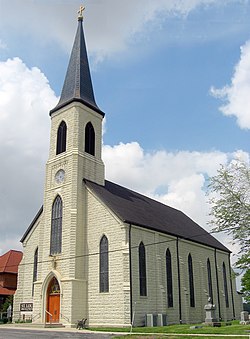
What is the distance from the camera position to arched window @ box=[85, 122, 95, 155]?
125 feet

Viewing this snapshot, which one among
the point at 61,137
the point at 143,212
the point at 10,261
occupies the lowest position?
the point at 10,261

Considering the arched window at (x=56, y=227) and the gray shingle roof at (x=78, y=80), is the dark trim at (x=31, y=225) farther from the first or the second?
the gray shingle roof at (x=78, y=80)

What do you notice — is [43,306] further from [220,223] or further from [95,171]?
[220,223]

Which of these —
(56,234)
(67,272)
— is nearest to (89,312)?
(67,272)

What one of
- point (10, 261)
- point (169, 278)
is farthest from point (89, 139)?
point (10, 261)

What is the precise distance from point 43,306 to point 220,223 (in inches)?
630

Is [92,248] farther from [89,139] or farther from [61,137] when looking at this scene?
[61,137]

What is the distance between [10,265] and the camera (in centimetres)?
5194

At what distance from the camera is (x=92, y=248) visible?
110 feet

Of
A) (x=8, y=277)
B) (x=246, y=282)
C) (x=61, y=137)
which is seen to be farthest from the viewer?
(x=8, y=277)

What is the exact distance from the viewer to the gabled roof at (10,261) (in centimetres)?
5066

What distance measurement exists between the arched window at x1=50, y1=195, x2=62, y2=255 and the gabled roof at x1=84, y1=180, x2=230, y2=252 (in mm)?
3355

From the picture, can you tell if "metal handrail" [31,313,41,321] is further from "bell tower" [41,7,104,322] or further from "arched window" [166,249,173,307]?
"arched window" [166,249,173,307]

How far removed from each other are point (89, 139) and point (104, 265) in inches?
490
